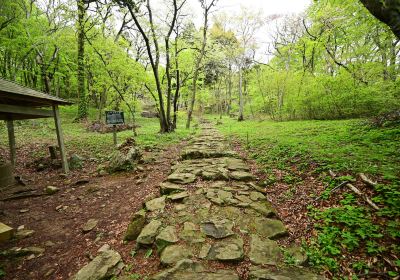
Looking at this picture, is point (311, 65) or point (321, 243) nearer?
point (321, 243)

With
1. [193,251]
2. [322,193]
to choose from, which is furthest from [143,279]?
[322,193]

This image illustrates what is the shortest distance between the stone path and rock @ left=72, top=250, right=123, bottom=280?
1.14ft

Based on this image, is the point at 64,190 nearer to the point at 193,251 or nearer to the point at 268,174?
the point at 193,251

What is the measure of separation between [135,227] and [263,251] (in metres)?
1.77

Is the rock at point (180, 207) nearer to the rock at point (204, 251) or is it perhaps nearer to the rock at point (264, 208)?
the rock at point (204, 251)

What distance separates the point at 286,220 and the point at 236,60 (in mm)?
18938

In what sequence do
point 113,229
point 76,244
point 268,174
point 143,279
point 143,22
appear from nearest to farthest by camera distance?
point 143,279 < point 76,244 < point 113,229 < point 268,174 < point 143,22

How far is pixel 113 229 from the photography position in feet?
10.8

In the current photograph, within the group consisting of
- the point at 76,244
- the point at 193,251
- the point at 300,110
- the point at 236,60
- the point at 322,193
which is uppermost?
the point at 236,60

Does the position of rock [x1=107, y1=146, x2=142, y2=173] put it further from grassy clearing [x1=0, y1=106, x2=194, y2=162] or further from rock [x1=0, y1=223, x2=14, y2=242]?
rock [x1=0, y1=223, x2=14, y2=242]

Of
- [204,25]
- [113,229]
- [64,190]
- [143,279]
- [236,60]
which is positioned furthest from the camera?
[236,60]

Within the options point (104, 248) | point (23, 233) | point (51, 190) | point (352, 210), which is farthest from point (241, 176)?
point (51, 190)

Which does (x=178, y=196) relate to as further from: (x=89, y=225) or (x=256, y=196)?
(x=89, y=225)

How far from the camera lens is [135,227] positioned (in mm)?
3008
